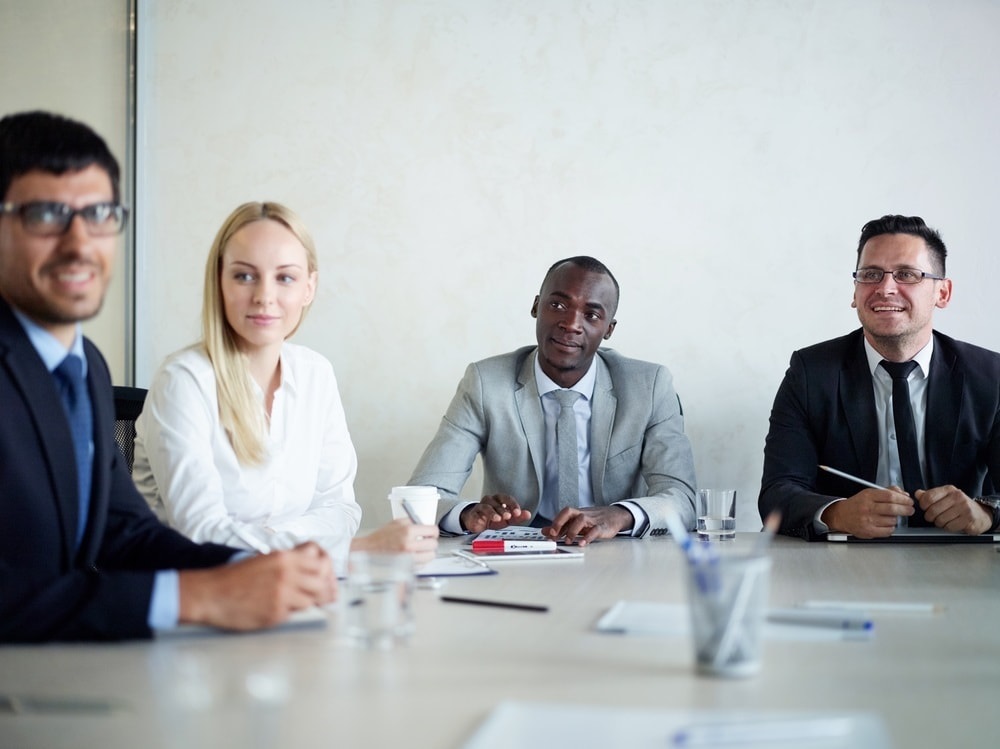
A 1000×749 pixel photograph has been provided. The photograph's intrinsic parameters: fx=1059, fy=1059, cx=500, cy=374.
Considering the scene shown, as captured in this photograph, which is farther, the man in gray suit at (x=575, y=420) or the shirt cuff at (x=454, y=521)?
the man in gray suit at (x=575, y=420)

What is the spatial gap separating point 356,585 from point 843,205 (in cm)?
273

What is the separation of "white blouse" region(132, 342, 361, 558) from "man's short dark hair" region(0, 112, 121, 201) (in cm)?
69

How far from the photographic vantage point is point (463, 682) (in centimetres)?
112

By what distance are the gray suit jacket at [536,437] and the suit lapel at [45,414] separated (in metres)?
1.57

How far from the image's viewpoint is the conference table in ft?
3.15

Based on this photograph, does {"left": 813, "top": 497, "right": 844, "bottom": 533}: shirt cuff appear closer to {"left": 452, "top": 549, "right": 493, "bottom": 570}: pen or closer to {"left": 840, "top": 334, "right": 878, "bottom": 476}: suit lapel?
{"left": 840, "top": 334, "right": 878, "bottom": 476}: suit lapel

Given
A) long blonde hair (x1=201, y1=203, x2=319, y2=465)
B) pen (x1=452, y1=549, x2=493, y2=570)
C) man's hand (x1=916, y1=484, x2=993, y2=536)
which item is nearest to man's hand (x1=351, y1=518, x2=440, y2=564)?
pen (x1=452, y1=549, x2=493, y2=570)

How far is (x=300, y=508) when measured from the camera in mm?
2342

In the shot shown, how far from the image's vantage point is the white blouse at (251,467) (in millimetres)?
2004

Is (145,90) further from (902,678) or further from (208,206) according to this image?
(902,678)

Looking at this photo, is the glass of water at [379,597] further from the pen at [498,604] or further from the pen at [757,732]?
the pen at [757,732]

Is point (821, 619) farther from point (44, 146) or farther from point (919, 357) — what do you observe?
point (919, 357)

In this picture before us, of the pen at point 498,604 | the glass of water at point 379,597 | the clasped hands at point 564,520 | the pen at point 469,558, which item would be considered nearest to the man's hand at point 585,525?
the clasped hands at point 564,520

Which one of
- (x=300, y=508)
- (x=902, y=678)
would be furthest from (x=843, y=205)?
(x=902, y=678)
